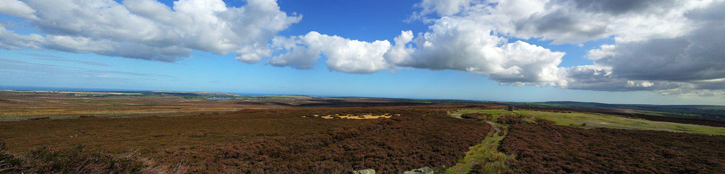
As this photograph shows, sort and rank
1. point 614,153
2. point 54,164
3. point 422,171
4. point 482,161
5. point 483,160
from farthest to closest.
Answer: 1. point 614,153
2. point 483,160
3. point 482,161
4. point 422,171
5. point 54,164

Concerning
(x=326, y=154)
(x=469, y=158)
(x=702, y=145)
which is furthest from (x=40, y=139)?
(x=702, y=145)

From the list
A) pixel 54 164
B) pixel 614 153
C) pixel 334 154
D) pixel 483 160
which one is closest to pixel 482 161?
pixel 483 160

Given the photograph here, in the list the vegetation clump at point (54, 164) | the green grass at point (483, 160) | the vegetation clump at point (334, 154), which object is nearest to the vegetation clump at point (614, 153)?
the green grass at point (483, 160)

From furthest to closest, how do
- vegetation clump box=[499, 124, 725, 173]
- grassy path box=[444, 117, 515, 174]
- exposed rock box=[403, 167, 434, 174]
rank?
grassy path box=[444, 117, 515, 174]
exposed rock box=[403, 167, 434, 174]
vegetation clump box=[499, 124, 725, 173]

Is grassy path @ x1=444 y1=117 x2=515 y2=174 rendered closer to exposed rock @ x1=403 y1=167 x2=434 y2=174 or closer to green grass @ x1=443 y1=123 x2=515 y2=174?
green grass @ x1=443 y1=123 x2=515 y2=174

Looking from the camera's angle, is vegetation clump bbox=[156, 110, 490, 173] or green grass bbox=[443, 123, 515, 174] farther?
green grass bbox=[443, 123, 515, 174]

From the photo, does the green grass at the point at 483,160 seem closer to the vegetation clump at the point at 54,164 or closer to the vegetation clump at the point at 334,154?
the vegetation clump at the point at 334,154

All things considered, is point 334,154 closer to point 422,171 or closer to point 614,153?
point 422,171

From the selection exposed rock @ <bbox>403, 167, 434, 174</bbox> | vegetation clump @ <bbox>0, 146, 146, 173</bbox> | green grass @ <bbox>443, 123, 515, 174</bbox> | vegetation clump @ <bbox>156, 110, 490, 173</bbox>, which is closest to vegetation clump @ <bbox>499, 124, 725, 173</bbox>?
green grass @ <bbox>443, 123, 515, 174</bbox>
